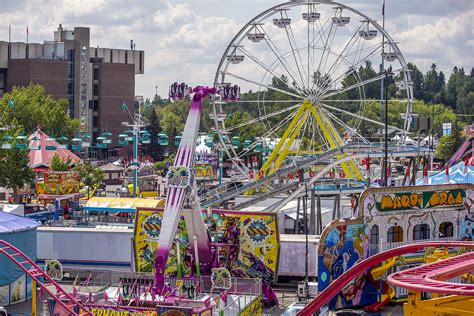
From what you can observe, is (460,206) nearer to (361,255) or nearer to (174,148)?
(361,255)

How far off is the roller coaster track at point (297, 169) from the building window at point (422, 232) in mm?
12001

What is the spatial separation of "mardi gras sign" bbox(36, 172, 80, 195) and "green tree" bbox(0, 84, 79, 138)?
35.4m

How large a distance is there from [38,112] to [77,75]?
2058 cm

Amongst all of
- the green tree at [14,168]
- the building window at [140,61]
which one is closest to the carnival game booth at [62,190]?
the green tree at [14,168]

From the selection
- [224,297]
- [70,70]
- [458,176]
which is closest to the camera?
[224,297]

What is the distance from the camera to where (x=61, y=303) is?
107 feet

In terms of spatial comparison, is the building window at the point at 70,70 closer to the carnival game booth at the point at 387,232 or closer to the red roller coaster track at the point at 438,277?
the carnival game booth at the point at 387,232

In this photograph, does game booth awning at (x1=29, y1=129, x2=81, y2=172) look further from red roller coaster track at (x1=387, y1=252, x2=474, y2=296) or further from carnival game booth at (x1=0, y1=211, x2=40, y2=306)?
red roller coaster track at (x1=387, y1=252, x2=474, y2=296)

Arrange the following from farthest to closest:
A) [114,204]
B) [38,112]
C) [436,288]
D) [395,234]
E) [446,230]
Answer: [38,112], [114,204], [446,230], [395,234], [436,288]

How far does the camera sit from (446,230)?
4441cm

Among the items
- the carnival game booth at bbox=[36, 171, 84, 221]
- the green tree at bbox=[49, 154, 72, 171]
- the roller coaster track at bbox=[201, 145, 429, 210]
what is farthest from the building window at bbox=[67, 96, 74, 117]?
the roller coaster track at bbox=[201, 145, 429, 210]

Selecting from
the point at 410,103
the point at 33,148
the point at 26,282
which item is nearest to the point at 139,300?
the point at 26,282

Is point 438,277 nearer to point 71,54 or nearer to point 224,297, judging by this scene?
point 224,297

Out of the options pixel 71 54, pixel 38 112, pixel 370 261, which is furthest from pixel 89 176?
pixel 370 261
